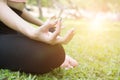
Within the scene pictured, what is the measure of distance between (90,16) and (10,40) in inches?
620

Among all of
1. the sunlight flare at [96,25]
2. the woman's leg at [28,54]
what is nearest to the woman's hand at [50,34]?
the woman's leg at [28,54]

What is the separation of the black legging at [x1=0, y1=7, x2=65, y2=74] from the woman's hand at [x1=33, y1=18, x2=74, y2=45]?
0.16 m

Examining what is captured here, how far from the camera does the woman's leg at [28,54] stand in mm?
2885

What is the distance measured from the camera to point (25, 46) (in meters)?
2.90

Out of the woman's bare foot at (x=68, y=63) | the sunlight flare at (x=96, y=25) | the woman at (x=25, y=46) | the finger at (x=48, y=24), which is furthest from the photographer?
the sunlight flare at (x=96, y=25)

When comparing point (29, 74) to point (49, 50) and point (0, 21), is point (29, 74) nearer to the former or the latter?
point (49, 50)

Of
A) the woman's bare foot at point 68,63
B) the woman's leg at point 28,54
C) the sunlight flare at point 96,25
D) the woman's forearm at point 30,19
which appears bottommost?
the woman's leg at point 28,54

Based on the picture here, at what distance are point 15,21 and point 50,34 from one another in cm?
31

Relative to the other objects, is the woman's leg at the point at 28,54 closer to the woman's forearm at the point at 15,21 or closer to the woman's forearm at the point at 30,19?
the woman's forearm at the point at 15,21

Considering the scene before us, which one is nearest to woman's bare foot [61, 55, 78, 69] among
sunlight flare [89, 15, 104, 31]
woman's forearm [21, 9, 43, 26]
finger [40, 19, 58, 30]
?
woman's forearm [21, 9, 43, 26]

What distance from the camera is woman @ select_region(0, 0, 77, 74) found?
2.73 metres

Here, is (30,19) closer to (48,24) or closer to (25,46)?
(25,46)

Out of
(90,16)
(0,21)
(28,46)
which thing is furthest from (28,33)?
(90,16)

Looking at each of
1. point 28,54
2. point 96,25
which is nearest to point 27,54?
point 28,54
